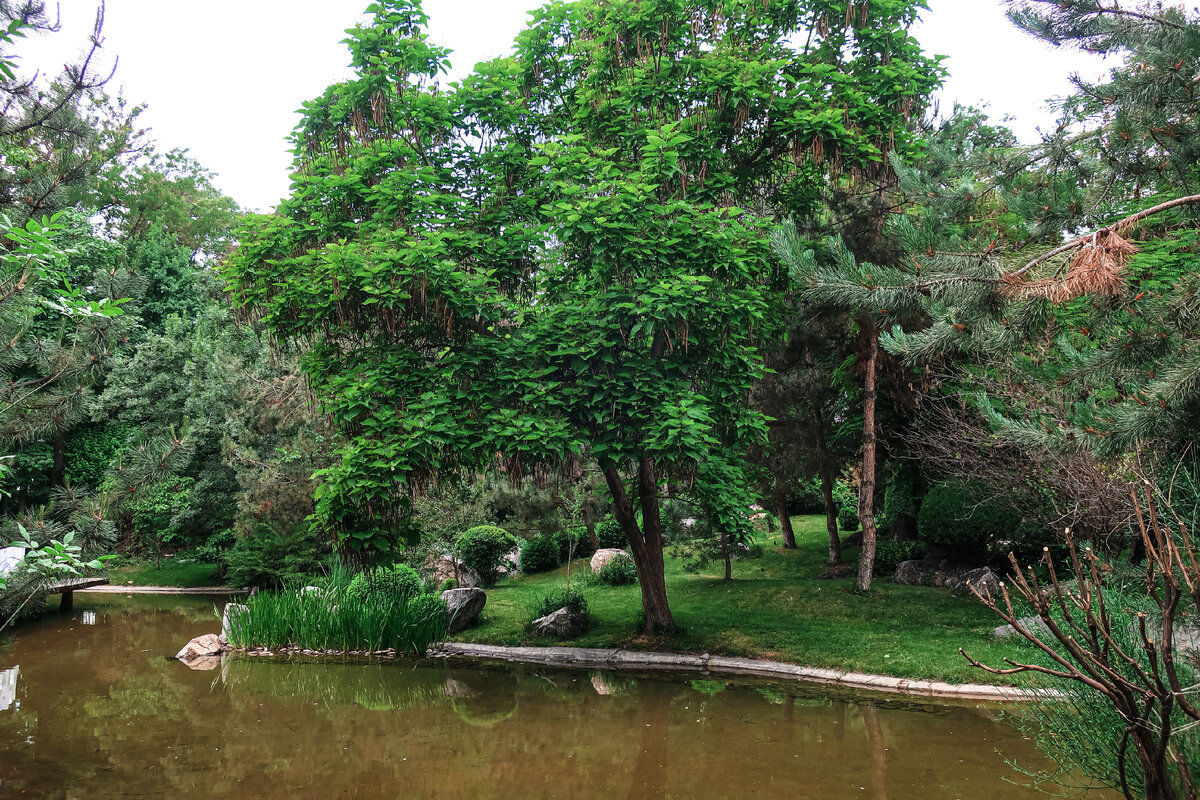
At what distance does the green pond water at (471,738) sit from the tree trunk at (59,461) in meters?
13.8

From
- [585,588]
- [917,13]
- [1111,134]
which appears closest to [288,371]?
[585,588]

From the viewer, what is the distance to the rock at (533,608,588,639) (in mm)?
10616

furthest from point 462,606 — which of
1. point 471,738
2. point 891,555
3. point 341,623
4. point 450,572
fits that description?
point 891,555

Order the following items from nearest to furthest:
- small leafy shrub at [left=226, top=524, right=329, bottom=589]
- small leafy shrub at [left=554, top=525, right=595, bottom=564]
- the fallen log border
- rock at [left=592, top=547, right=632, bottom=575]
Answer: the fallen log border, small leafy shrub at [left=226, top=524, right=329, bottom=589], rock at [left=592, top=547, right=632, bottom=575], small leafy shrub at [left=554, top=525, right=595, bottom=564]

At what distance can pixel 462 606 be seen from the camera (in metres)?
11.6

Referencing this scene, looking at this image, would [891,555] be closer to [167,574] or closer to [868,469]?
[868,469]

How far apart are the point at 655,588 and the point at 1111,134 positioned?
718cm

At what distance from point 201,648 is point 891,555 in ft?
36.1

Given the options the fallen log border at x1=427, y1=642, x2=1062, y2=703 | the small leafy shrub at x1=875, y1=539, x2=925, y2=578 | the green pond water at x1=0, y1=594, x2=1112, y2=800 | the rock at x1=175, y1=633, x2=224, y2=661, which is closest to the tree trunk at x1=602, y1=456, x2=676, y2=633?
the fallen log border at x1=427, y1=642, x2=1062, y2=703

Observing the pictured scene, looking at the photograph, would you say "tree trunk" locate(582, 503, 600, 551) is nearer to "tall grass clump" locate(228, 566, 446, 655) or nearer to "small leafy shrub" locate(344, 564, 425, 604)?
"small leafy shrub" locate(344, 564, 425, 604)

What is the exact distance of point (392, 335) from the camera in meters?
8.85

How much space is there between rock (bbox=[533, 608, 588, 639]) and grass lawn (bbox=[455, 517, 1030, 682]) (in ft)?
0.55

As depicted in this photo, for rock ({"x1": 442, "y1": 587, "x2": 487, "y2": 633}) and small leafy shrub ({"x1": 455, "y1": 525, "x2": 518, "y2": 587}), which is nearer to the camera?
rock ({"x1": 442, "y1": 587, "x2": 487, "y2": 633})

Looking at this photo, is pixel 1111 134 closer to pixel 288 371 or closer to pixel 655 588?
pixel 655 588
